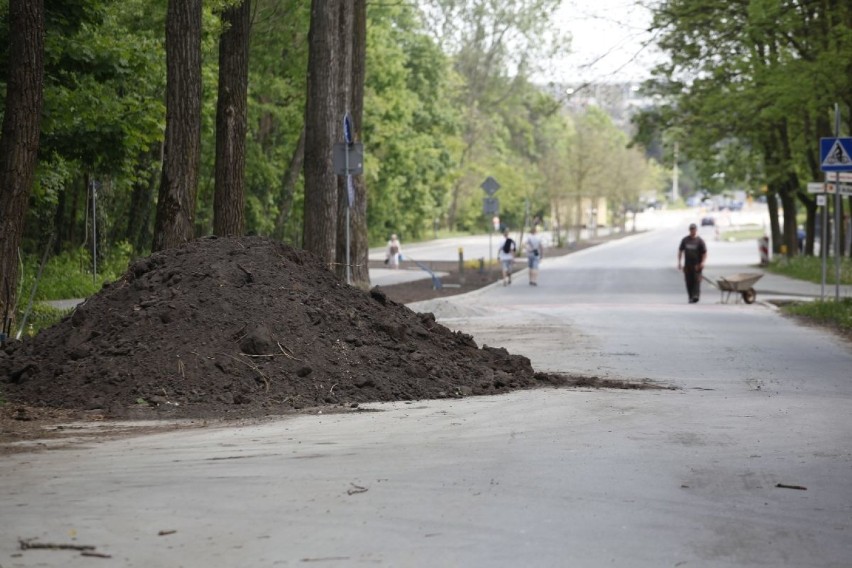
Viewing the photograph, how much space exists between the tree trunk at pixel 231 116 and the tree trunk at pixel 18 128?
6.70 meters

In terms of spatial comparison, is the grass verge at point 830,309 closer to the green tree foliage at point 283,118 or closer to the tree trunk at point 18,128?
the green tree foliage at point 283,118

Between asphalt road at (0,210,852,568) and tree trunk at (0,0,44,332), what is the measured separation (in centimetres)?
659

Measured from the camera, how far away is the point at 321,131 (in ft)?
88.9

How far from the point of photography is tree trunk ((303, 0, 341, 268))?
26.4 meters

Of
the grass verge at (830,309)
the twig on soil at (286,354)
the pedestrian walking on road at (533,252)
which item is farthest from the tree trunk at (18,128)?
the pedestrian walking on road at (533,252)

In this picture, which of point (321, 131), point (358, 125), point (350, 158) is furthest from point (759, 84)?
point (350, 158)

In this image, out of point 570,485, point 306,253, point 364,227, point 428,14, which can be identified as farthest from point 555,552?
point 428,14

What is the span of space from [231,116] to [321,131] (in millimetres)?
3205

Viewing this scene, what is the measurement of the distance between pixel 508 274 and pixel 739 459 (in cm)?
3568

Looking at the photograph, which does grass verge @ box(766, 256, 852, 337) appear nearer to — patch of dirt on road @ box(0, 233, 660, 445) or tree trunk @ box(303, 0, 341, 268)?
tree trunk @ box(303, 0, 341, 268)

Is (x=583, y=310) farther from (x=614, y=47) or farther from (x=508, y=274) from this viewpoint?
(x=508, y=274)

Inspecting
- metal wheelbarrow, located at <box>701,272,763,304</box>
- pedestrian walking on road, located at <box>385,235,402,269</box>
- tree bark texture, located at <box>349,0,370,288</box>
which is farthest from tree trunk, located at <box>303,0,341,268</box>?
pedestrian walking on road, located at <box>385,235,402,269</box>

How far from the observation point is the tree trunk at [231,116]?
24031 millimetres

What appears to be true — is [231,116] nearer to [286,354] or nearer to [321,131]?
[321,131]
